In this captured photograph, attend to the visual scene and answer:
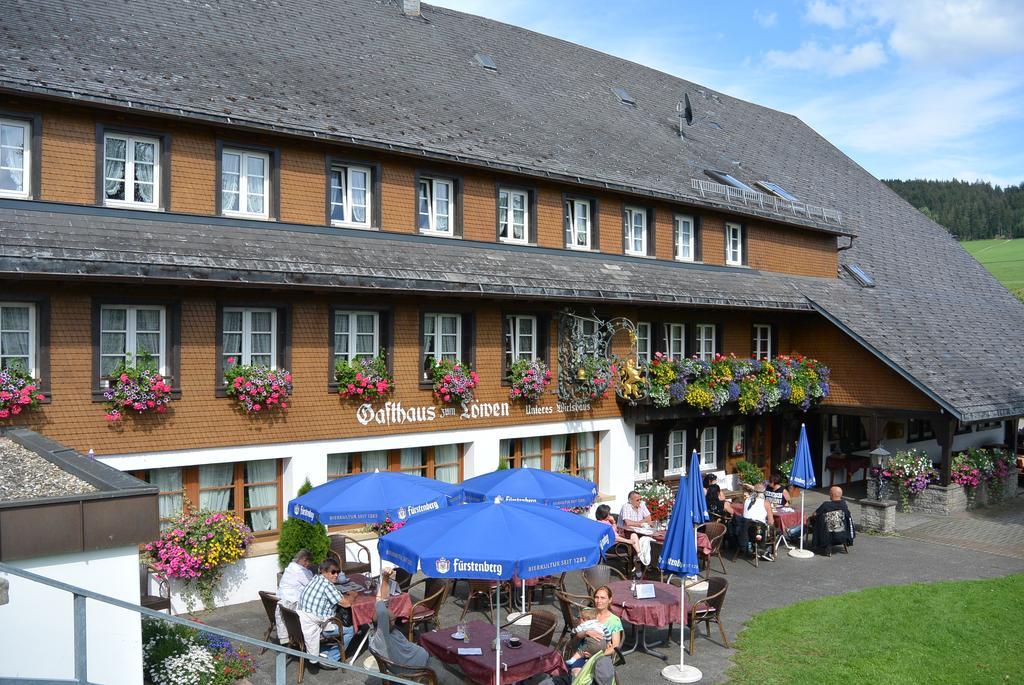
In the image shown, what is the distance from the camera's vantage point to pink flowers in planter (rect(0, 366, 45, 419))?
1202 cm

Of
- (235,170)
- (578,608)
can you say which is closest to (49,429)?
(235,170)

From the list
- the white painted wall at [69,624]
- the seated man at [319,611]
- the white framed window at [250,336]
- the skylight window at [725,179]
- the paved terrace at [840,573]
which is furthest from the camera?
the skylight window at [725,179]

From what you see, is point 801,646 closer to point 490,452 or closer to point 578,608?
point 578,608

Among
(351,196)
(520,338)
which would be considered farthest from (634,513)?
(351,196)

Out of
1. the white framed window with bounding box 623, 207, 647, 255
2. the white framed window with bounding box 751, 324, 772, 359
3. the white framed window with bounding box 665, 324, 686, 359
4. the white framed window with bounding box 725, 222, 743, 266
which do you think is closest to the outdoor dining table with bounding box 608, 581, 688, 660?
the white framed window with bounding box 665, 324, 686, 359

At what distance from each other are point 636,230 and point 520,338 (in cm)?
475

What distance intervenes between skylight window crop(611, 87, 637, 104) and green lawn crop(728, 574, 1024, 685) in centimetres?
1675

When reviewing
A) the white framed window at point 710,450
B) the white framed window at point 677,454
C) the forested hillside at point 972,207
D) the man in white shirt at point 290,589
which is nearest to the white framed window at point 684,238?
the white framed window at point 677,454

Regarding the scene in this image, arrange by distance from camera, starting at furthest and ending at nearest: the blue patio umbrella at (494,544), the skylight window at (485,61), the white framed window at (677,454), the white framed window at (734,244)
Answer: the white framed window at (734,244)
the skylight window at (485,61)
the white framed window at (677,454)
the blue patio umbrella at (494,544)

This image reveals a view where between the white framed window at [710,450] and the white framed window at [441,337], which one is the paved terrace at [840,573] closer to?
the white framed window at [441,337]

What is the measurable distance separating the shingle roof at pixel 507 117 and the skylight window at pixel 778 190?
0.58 m

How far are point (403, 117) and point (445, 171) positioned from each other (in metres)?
1.37

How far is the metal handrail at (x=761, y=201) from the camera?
897 inches

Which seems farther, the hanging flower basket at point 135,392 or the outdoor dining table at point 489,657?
the hanging flower basket at point 135,392
